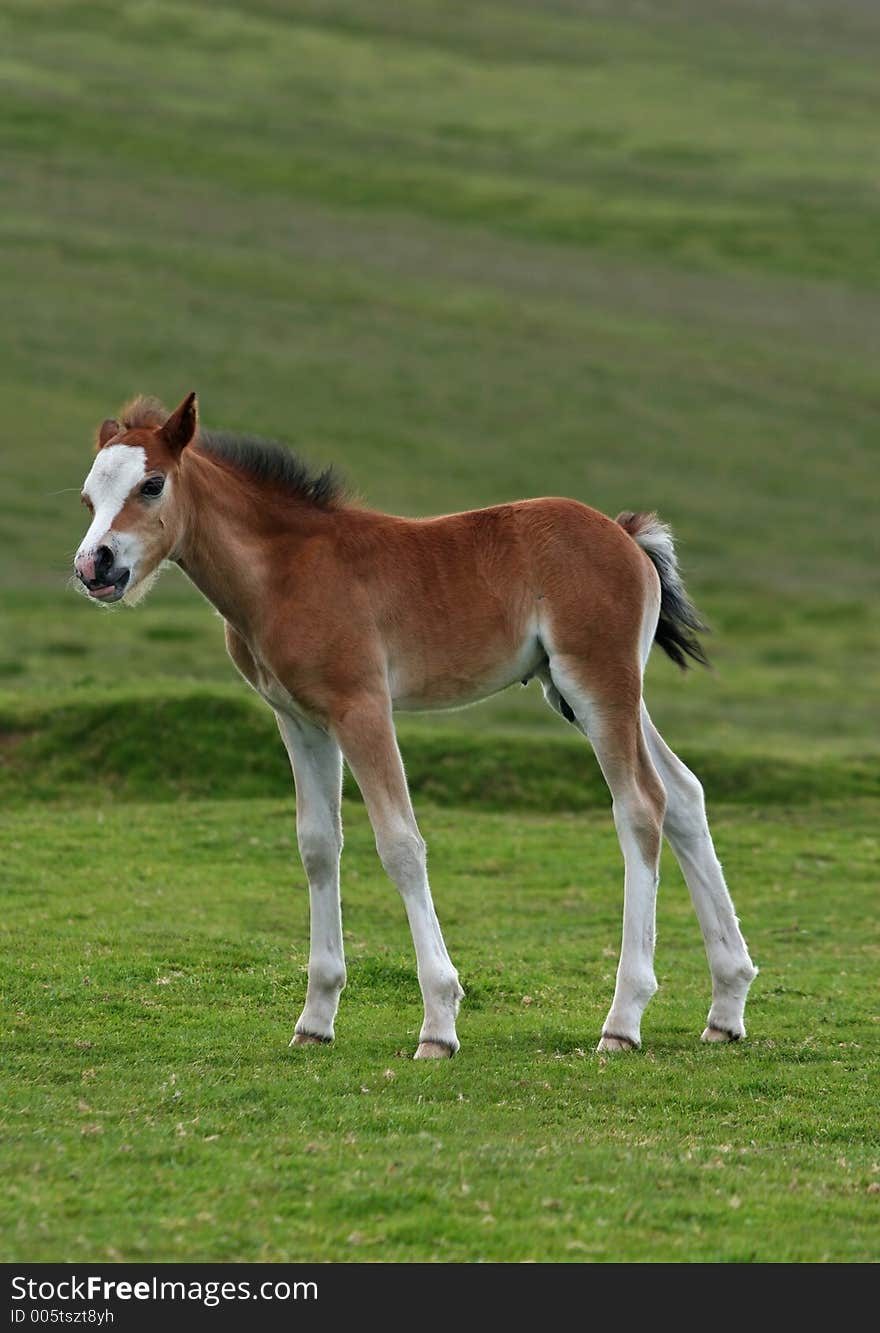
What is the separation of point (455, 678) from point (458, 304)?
149 feet

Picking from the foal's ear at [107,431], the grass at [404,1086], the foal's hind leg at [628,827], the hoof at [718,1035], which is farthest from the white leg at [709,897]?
the foal's ear at [107,431]

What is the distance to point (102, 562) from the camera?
9039 millimetres

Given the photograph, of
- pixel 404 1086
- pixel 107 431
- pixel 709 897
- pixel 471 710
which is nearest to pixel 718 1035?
pixel 709 897

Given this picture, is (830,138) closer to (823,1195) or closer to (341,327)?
(341,327)

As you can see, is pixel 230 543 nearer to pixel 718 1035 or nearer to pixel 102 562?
pixel 102 562

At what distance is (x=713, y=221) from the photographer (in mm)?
67062

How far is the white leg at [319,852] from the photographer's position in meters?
9.98

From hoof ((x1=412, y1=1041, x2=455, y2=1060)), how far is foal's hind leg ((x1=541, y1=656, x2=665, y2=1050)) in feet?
3.08

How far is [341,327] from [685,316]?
40.3 ft

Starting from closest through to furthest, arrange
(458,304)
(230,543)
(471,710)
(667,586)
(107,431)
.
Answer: (107,431)
(230,543)
(667,586)
(471,710)
(458,304)

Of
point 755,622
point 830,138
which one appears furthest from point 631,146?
point 755,622

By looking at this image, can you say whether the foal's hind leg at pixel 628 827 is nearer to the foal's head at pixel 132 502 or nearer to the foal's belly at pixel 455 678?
the foal's belly at pixel 455 678

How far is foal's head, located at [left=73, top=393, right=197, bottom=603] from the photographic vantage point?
9055 millimetres

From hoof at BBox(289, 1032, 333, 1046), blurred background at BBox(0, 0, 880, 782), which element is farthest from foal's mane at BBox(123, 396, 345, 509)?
blurred background at BBox(0, 0, 880, 782)
